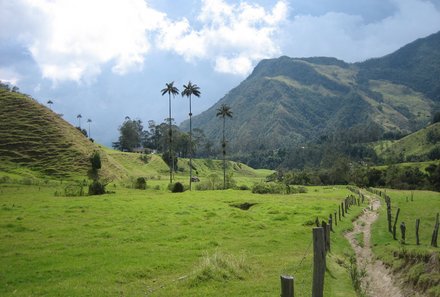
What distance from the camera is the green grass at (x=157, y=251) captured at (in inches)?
794

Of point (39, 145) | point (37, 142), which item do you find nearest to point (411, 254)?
point (39, 145)

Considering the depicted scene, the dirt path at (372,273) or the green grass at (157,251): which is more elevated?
the green grass at (157,251)

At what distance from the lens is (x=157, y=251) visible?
27.9 metres

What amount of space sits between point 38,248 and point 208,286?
51.6 feet

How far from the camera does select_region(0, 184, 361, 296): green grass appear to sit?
20172mm

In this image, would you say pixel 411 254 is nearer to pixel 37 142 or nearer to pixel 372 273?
pixel 372 273

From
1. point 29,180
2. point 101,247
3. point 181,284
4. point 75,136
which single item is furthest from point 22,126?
point 181,284

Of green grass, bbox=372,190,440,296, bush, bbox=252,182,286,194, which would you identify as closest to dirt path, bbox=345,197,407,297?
green grass, bbox=372,190,440,296

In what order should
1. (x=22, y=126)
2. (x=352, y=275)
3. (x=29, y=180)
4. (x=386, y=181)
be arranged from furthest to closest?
(x=386, y=181) → (x=22, y=126) → (x=29, y=180) → (x=352, y=275)

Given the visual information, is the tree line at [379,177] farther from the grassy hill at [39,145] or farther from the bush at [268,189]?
the grassy hill at [39,145]

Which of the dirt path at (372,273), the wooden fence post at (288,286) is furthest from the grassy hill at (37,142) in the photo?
the wooden fence post at (288,286)

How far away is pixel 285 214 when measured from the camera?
47281mm

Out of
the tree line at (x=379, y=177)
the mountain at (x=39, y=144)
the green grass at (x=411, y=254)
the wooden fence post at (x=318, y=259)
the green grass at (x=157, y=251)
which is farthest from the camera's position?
the tree line at (x=379, y=177)

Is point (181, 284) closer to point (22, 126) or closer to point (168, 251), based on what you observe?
point (168, 251)
